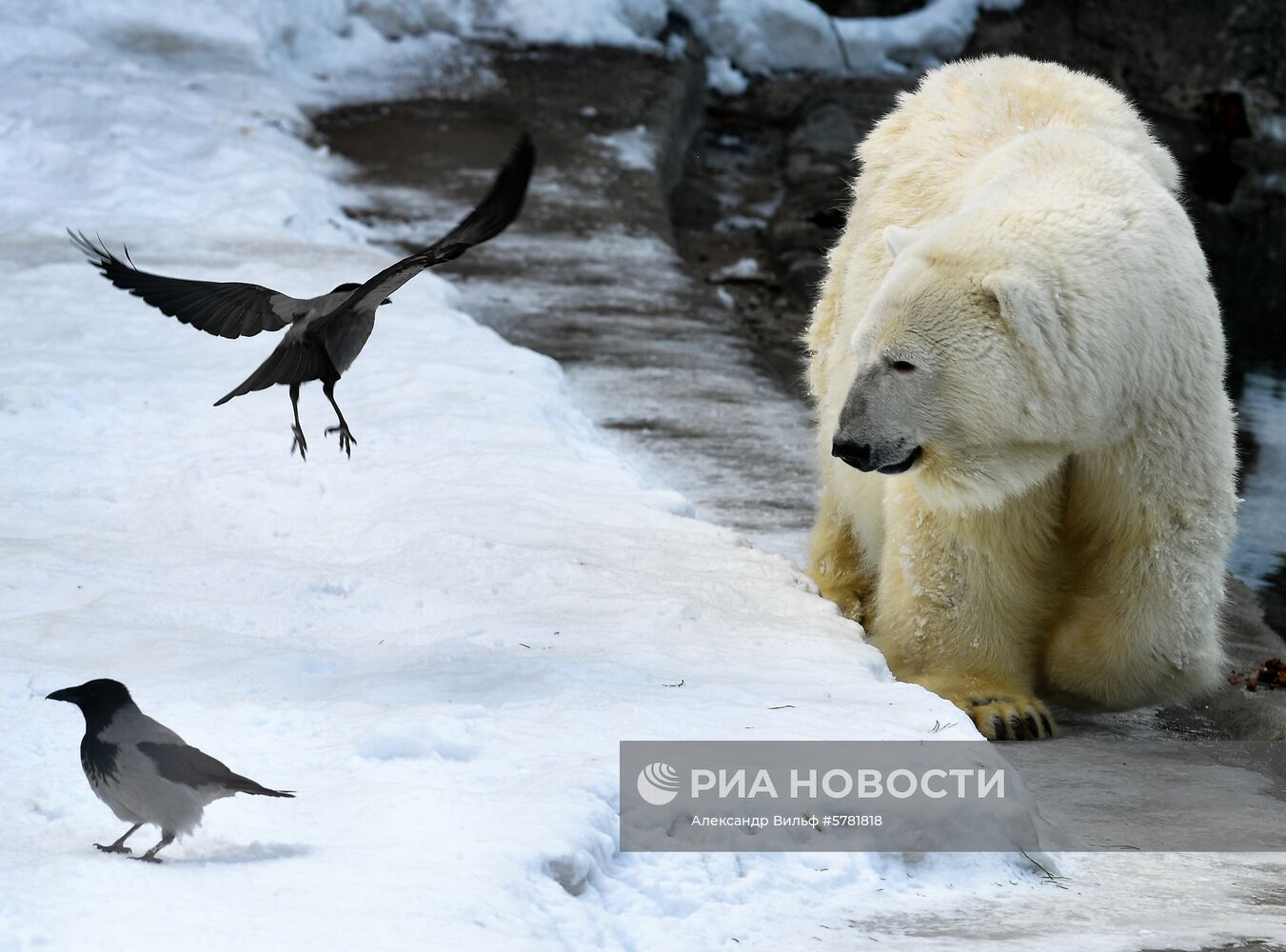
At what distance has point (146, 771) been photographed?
7.82ft

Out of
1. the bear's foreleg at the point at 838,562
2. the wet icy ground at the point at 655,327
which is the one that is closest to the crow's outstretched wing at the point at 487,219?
the wet icy ground at the point at 655,327

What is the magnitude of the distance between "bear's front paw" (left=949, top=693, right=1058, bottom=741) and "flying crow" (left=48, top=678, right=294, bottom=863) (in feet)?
7.55

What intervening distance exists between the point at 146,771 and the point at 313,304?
3.53ft

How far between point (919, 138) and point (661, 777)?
111 inches

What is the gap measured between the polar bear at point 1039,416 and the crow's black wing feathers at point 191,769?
1848 mm

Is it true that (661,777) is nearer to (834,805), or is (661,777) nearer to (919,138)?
(834,805)

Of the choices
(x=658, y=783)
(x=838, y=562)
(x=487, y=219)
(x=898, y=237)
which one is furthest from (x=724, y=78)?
(x=658, y=783)

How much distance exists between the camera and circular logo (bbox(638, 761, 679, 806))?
2881 mm

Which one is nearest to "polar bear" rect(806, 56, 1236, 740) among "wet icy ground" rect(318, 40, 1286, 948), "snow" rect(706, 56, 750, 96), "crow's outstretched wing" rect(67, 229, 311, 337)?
"wet icy ground" rect(318, 40, 1286, 948)

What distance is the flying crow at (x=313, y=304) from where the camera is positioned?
2809 mm

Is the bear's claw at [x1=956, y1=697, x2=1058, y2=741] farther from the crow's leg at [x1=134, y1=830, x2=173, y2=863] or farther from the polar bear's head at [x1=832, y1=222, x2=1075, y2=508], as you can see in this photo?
the crow's leg at [x1=134, y1=830, x2=173, y2=863]

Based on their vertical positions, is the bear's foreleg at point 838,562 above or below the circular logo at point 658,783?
below

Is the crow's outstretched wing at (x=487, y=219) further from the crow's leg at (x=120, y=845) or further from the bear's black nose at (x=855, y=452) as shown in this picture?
the bear's black nose at (x=855, y=452)

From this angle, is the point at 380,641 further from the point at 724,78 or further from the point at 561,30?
the point at 724,78
